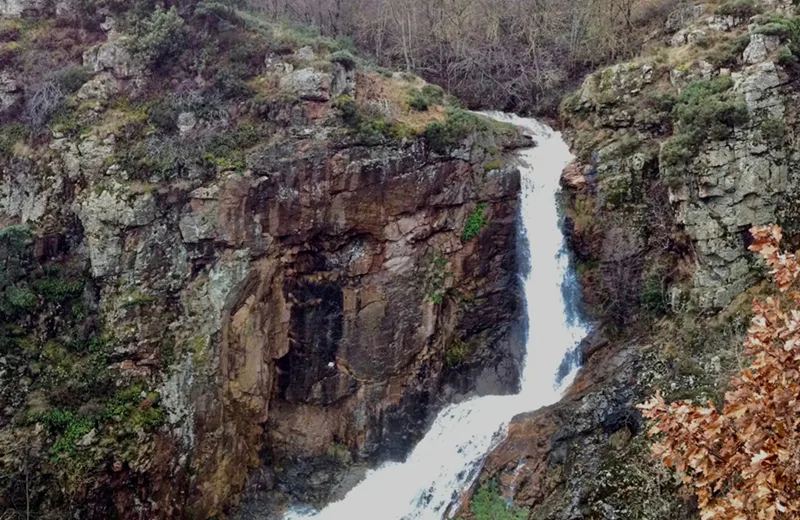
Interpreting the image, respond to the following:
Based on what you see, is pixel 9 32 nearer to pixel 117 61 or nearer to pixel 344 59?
pixel 117 61

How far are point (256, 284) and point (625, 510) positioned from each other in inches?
461

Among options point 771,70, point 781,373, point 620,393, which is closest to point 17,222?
point 620,393

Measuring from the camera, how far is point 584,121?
74.8 feet

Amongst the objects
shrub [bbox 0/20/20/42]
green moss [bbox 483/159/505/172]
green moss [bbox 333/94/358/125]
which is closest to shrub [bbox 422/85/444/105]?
green moss [bbox 483/159/505/172]

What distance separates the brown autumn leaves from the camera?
471cm

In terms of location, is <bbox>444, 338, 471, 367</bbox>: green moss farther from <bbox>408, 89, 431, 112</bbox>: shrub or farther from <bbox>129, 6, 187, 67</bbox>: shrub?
<bbox>129, 6, 187, 67</bbox>: shrub

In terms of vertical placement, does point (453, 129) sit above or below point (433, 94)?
below

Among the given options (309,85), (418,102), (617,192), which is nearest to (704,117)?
(617,192)

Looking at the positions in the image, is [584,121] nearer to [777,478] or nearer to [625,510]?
[625,510]

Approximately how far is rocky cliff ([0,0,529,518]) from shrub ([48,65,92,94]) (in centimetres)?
6

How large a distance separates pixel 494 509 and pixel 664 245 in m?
10.3

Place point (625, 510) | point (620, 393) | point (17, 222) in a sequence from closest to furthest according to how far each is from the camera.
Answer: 1. point (625, 510)
2. point (620, 393)
3. point (17, 222)

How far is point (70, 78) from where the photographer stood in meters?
18.8

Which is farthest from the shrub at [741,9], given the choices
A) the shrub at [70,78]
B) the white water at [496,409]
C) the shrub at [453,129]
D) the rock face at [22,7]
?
the rock face at [22,7]
